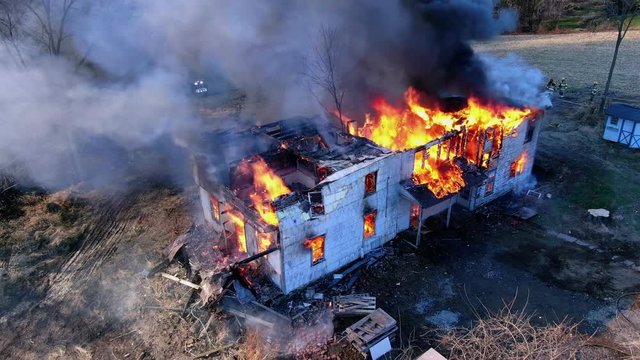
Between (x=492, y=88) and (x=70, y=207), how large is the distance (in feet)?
74.3

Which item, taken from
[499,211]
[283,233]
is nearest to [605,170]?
[499,211]

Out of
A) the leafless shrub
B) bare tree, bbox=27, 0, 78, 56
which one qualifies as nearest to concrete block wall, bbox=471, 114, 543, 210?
the leafless shrub

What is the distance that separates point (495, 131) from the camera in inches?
824

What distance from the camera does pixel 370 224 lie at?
727 inches

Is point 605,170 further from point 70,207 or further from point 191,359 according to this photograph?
point 70,207

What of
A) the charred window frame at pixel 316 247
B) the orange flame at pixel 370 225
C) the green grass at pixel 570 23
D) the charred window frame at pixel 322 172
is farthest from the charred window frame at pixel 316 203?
the green grass at pixel 570 23

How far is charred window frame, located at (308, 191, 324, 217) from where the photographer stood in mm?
15391

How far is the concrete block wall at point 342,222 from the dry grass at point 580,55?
1114 inches

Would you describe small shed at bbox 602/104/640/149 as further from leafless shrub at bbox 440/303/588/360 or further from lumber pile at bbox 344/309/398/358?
lumber pile at bbox 344/309/398/358

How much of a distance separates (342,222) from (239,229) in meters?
4.24

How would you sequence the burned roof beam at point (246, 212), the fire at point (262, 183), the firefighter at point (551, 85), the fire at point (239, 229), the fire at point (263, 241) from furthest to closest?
1. the firefighter at point (551, 85)
2. the fire at point (262, 183)
3. the fire at point (239, 229)
4. the fire at point (263, 241)
5. the burned roof beam at point (246, 212)

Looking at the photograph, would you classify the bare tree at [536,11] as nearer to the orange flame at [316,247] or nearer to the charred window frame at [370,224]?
the charred window frame at [370,224]

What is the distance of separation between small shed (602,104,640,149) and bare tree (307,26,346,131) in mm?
17533

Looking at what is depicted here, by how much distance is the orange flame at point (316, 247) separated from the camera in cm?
1628
